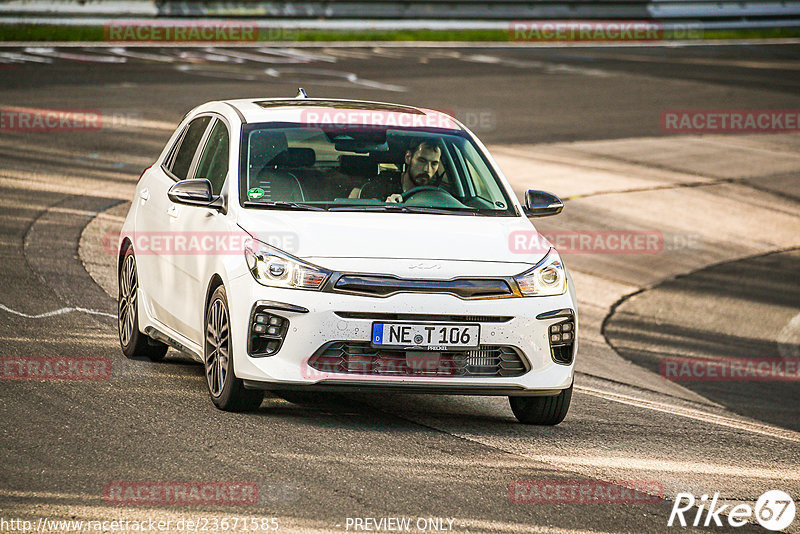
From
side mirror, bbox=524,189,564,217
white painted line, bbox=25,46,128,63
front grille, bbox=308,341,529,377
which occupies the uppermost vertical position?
side mirror, bbox=524,189,564,217

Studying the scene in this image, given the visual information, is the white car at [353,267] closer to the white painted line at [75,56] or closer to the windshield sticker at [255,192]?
the windshield sticker at [255,192]

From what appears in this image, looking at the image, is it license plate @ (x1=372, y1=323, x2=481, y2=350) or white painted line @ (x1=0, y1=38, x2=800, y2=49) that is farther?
white painted line @ (x1=0, y1=38, x2=800, y2=49)

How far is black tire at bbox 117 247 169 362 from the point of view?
8703 millimetres

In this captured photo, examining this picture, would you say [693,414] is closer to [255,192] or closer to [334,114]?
[334,114]

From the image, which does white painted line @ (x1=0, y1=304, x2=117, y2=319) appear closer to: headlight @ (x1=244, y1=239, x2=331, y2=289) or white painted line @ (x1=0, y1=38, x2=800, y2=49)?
→ headlight @ (x1=244, y1=239, x2=331, y2=289)

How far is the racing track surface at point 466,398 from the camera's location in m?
6.02

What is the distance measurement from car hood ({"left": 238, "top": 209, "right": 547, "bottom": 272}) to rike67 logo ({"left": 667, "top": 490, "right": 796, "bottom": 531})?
64.4 inches

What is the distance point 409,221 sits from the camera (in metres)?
7.47

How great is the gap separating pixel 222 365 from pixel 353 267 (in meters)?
0.98

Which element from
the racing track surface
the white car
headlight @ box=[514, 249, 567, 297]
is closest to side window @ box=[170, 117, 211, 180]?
the white car

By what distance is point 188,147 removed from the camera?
8.80 m

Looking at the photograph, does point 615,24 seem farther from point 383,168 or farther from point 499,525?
point 499,525

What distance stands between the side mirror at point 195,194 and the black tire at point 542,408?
6.79ft

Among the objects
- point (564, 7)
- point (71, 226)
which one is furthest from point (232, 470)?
point (564, 7)
